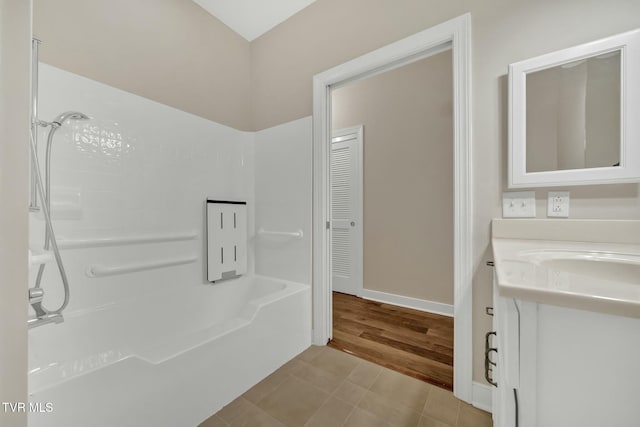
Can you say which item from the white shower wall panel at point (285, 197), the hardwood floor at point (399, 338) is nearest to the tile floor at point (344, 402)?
the hardwood floor at point (399, 338)

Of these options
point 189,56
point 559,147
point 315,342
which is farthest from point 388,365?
point 189,56

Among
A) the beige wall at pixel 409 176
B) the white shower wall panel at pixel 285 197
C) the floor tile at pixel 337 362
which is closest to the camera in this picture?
the floor tile at pixel 337 362

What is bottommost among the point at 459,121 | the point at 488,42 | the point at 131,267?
the point at 131,267

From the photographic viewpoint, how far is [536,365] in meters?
0.52

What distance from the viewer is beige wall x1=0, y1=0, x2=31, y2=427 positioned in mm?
341

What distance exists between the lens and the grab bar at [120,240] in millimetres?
1315

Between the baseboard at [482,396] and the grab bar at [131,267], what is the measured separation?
6.32ft

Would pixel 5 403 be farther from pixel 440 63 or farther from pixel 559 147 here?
pixel 440 63

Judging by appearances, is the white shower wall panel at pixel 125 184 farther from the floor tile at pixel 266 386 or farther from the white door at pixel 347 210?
the white door at pixel 347 210

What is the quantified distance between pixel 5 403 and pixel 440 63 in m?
3.07

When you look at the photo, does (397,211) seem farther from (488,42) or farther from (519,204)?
(488,42)

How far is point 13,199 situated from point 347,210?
2763mm

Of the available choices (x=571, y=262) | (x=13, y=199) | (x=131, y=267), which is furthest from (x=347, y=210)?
(x=13, y=199)

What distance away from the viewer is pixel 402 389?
1.42m
